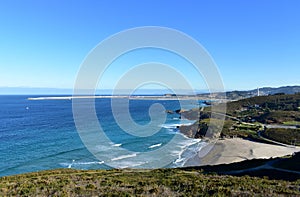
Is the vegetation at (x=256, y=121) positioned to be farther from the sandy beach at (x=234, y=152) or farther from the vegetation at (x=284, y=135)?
the sandy beach at (x=234, y=152)

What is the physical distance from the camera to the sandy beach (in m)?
37.4

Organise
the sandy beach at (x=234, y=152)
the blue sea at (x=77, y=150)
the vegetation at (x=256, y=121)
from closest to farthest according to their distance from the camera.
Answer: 1. the blue sea at (x=77, y=150)
2. the sandy beach at (x=234, y=152)
3. the vegetation at (x=256, y=121)

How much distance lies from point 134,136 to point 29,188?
41591mm

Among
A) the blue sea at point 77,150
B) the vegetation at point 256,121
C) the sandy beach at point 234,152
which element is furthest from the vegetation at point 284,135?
the blue sea at point 77,150

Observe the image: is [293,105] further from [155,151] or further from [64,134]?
[64,134]

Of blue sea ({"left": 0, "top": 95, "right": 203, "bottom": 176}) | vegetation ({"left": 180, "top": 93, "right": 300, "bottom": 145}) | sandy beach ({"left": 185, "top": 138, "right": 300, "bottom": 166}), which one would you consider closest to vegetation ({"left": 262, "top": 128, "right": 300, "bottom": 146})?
vegetation ({"left": 180, "top": 93, "right": 300, "bottom": 145})

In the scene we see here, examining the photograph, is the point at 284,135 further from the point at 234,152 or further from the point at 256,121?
the point at 256,121

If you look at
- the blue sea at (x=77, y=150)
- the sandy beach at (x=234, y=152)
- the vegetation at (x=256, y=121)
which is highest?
the vegetation at (x=256, y=121)

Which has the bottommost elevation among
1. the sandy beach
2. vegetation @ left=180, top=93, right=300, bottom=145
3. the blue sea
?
the sandy beach

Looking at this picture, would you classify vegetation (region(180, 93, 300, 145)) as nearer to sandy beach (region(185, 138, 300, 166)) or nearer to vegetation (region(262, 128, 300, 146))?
vegetation (region(262, 128, 300, 146))

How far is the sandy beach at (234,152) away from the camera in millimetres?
37375

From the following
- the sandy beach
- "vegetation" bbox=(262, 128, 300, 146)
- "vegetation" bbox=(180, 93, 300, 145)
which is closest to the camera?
the sandy beach

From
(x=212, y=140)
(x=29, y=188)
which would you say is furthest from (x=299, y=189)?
(x=212, y=140)

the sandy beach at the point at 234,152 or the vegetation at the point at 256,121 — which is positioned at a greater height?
the vegetation at the point at 256,121
